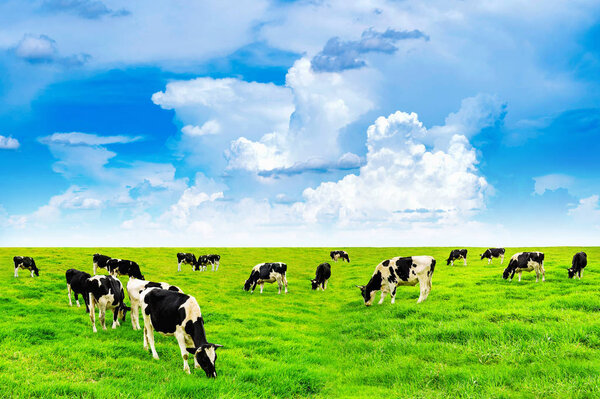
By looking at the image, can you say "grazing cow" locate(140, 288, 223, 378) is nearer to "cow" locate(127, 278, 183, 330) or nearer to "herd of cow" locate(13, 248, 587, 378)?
"herd of cow" locate(13, 248, 587, 378)

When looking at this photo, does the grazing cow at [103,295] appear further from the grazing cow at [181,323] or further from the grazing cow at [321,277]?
the grazing cow at [321,277]

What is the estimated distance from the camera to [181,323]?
9.77 metres

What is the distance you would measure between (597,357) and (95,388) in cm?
1115

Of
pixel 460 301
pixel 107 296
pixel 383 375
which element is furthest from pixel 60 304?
pixel 460 301

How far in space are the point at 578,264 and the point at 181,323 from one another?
962 inches

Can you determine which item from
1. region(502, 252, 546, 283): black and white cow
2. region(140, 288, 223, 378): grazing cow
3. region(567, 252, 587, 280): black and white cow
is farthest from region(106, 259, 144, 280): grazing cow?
region(567, 252, 587, 280): black and white cow

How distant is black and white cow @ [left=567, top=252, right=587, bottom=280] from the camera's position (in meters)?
23.1

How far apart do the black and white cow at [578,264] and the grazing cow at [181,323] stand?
2364 cm

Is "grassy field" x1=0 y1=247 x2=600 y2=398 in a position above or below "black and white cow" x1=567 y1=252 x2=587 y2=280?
below

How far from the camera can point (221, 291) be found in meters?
24.5

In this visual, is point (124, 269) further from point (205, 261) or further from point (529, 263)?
point (529, 263)

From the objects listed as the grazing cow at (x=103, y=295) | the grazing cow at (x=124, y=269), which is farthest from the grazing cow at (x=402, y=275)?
the grazing cow at (x=124, y=269)

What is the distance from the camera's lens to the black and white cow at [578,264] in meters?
23.1

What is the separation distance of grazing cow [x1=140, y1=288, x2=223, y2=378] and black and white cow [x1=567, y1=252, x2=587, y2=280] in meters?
23.6
